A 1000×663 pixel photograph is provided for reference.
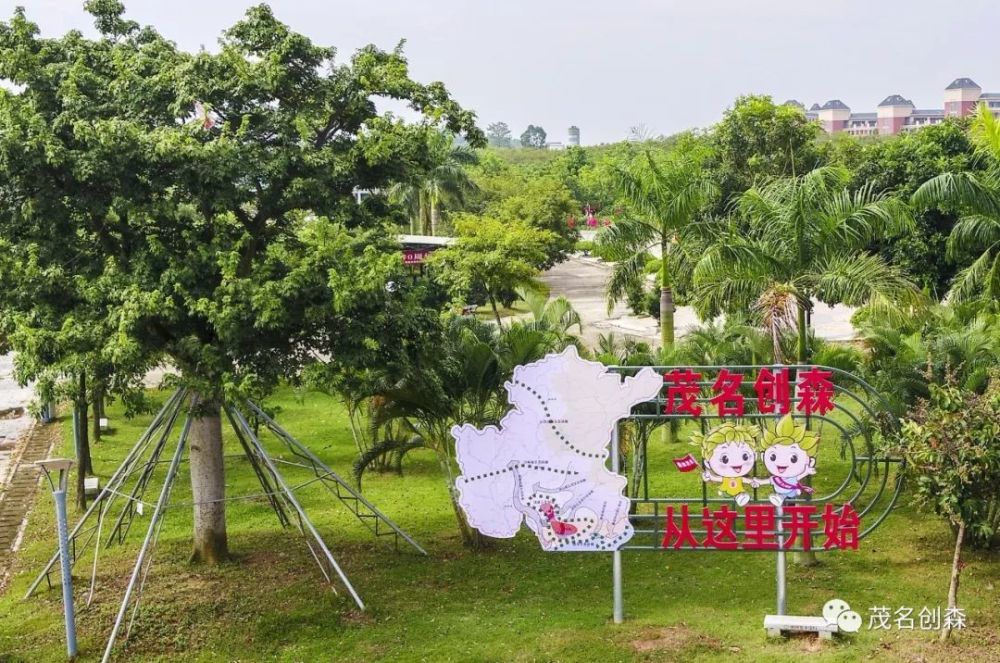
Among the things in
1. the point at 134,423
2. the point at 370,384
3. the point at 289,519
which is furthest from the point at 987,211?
the point at 134,423

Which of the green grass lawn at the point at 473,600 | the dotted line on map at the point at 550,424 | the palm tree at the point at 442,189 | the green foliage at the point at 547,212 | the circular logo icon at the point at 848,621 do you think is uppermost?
the palm tree at the point at 442,189

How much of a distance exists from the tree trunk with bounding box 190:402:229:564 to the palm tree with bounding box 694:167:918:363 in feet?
23.1

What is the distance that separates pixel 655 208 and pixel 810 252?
5225 mm

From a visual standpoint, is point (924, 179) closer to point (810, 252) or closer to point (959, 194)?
point (959, 194)

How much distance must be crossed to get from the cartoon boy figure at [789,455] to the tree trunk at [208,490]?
715 centimetres

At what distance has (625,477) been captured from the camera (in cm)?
1188

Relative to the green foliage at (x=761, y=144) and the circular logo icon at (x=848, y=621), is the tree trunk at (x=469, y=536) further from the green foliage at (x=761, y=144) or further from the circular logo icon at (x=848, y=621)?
the green foliage at (x=761, y=144)

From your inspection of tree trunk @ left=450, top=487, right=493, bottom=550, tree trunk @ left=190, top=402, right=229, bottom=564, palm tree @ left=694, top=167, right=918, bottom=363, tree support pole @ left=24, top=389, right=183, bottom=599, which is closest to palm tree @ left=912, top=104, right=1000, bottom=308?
palm tree @ left=694, top=167, right=918, bottom=363

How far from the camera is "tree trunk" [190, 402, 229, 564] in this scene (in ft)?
46.0

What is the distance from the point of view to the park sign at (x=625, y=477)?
11.4 meters

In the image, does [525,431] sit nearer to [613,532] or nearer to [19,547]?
[613,532]

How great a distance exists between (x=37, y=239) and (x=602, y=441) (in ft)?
24.0

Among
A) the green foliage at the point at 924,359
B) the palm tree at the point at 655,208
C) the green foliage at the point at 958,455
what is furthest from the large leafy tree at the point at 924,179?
the green foliage at the point at 958,455

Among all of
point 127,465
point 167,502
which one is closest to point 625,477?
point 167,502
